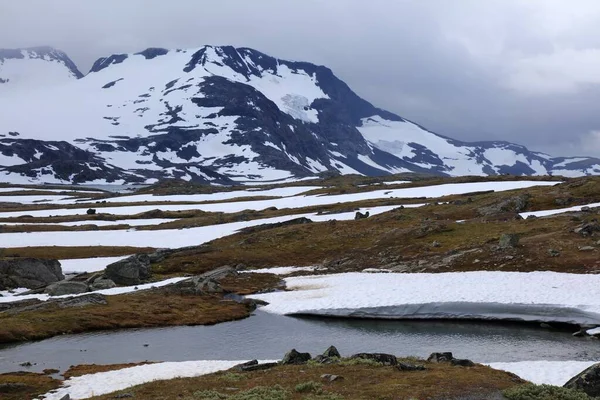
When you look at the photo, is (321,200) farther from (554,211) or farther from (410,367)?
(410,367)

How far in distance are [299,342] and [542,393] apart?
75.6 feet

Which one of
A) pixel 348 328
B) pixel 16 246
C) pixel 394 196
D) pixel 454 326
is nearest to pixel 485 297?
pixel 454 326

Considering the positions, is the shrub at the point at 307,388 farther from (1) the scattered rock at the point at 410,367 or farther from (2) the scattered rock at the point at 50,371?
(2) the scattered rock at the point at 50,371

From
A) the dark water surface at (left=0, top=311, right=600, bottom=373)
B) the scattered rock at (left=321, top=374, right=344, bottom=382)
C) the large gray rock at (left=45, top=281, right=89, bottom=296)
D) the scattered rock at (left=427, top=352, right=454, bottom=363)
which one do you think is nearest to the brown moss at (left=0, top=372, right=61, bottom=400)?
the dark water surface at (left=0, top=311, right=600, bottom=373)

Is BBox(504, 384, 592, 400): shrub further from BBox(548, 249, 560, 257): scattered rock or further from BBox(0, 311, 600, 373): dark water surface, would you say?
BBox(548, 249, 560, 257): scattered rock

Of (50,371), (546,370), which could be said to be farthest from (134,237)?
(546,370)

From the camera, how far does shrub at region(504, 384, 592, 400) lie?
22219 millimetres

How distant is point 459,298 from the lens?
5091cm

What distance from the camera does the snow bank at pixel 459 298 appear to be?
46750mm

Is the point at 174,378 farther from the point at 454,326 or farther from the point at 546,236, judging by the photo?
the point at 546,236

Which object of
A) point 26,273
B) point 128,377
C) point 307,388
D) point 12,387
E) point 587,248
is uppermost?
point 26,273

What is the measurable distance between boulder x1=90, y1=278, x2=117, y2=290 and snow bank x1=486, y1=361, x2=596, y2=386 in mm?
48136

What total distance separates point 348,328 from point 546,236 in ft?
104

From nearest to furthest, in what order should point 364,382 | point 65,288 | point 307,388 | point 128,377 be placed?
point 307,388, point 364,382, point 128,377, point 65,288
